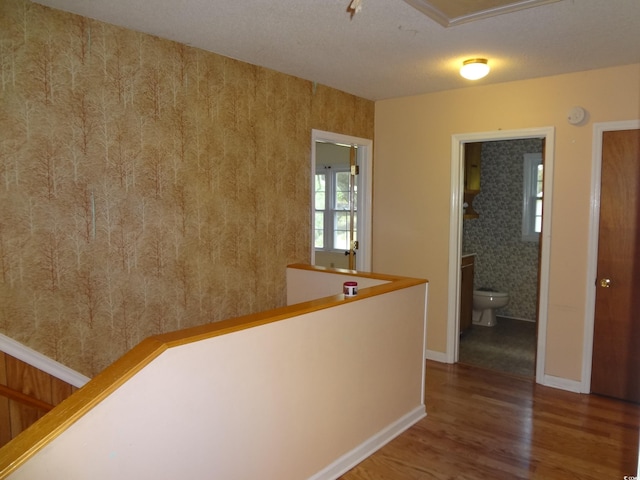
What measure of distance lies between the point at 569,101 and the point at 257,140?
237 centimetres

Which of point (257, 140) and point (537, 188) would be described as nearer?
point (257, 140)

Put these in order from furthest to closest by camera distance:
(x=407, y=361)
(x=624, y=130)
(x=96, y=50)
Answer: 1. (x=624, y=130)
2. (x=407, y=361)
3. (x=96, y=50)

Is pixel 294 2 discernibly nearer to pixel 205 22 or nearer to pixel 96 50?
pixel 205 22

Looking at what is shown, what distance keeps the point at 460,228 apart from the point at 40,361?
3.27 metres

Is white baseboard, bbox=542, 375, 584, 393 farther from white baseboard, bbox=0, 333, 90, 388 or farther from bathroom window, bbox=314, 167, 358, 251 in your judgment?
white baseboard, bbox=0, 333, 90, 388

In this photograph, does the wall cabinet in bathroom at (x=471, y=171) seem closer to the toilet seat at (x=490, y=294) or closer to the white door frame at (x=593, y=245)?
the toilet seat at (x=490, y=294)

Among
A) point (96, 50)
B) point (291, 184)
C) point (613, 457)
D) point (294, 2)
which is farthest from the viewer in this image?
point (291, 184)

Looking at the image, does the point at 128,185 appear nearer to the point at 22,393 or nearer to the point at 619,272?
the point at 22,393

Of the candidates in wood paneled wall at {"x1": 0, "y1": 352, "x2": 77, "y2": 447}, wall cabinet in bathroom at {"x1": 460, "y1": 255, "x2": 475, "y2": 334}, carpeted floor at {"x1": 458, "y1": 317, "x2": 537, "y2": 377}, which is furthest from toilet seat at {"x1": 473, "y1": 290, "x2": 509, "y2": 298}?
wood paneled wall at {"x1": 0, "y1": 352, "x2": 77, "y2": 447}

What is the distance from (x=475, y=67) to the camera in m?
3.12

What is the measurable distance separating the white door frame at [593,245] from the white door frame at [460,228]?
281 mm

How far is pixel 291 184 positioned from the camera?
145 inches

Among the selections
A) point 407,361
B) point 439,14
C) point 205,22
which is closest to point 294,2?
point 205,22

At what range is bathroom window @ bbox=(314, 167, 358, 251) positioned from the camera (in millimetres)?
6031
